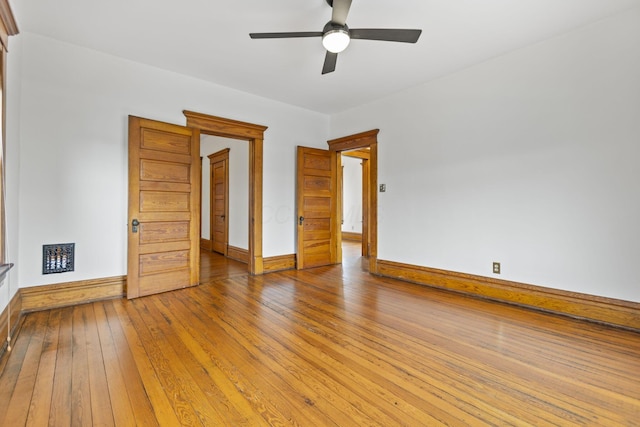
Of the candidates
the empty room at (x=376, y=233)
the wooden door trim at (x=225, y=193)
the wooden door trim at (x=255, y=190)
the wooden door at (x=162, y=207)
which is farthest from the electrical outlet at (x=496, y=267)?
the wooden door trim at (x=225, y=193)

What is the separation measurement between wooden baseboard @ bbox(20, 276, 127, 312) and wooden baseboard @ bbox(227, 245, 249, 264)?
2.28m

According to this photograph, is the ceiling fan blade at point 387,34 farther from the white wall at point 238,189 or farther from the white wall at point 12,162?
the white wall at point 238,189

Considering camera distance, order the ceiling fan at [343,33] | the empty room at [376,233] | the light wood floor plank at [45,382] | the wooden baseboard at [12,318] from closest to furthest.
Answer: the light wood floor plank at [45,382], the empty room at [376,233], the wooden baseboard at [12,318], the ceiling fan at [343,33]

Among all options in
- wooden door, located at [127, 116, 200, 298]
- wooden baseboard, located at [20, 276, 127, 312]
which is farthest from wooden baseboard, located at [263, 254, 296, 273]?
wooden baseboard, located at [20, 276, 127, 312]

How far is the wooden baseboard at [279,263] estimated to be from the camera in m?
4.75

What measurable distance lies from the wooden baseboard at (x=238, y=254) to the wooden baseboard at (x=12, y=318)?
3089 millimetres

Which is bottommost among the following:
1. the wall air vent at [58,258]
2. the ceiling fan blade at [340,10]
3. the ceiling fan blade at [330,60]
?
the wall air vent at [58,258]

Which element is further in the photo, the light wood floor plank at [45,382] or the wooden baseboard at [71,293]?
the wooden baseboard at [71,293]

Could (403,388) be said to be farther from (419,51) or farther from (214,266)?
(214,266)

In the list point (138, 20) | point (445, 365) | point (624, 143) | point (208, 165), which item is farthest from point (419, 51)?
point (208, 165)

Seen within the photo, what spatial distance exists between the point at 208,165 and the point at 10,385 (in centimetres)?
585

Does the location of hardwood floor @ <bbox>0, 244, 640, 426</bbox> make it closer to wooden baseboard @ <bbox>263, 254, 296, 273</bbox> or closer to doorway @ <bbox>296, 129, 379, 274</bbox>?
wooden baseboard @ <bbox>263, 254, 296, 273</bbox>

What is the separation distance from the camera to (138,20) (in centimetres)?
271

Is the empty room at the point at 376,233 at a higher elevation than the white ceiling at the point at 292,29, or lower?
lower
